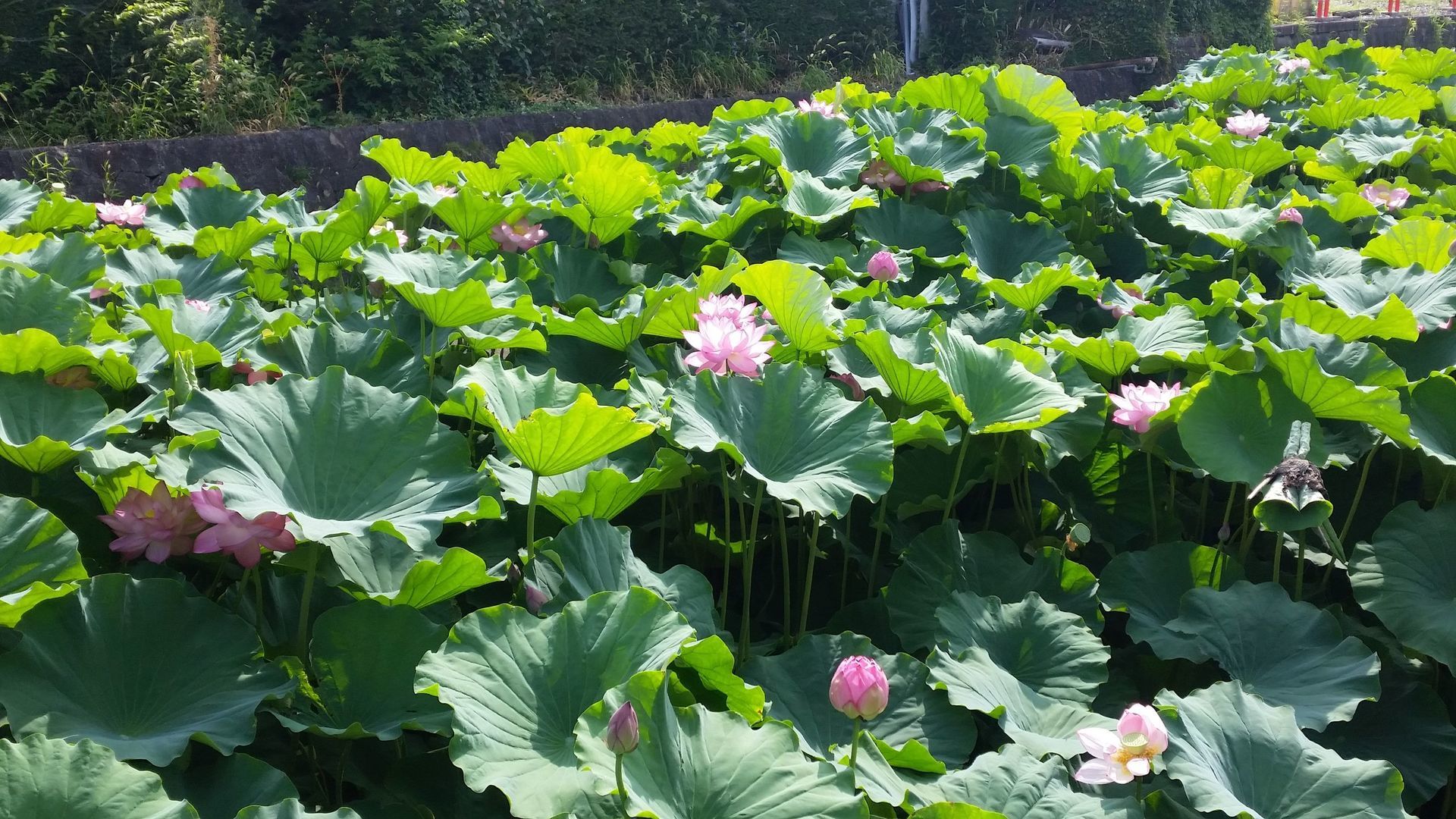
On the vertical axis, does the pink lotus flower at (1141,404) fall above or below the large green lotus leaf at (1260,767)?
above

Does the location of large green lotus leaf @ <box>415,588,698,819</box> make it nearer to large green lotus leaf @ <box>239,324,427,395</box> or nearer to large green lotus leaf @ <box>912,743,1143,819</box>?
large green lotus leaf @ <box>912,743,1143,819</box>

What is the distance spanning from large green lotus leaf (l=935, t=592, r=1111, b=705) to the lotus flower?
0.89ft

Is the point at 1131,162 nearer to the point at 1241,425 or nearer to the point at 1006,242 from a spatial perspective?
the point at 1006,242

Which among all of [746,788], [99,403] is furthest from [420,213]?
[746,788]

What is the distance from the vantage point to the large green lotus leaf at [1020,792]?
0.93 m

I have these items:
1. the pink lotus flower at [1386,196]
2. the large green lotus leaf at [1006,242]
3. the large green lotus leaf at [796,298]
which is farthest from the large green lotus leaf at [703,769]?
the pink lotus flower at [1386,196]

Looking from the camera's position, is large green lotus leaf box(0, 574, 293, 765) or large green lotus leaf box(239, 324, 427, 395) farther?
large green lotus leaf box(239, 324, 427, 395)

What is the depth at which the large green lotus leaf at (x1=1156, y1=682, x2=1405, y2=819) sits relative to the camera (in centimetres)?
Answer: 97

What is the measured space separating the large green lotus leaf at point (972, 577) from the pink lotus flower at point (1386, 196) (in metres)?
1.59

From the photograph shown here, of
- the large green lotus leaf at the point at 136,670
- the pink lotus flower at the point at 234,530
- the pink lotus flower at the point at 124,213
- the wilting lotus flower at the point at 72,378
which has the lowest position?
the large green lotus leaf at the point at 136,670

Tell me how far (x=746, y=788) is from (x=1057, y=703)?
50 cm

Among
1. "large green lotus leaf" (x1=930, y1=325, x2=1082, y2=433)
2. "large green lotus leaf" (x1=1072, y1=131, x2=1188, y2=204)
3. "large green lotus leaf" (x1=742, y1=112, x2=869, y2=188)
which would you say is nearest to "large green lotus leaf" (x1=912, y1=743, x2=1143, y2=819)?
"large green lotus leaf" (x1=930, y1=325, x2=1082, y2=433)

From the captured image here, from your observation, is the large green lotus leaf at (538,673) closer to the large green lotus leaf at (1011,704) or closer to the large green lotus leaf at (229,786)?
the large green lotus leaf at (229,786)

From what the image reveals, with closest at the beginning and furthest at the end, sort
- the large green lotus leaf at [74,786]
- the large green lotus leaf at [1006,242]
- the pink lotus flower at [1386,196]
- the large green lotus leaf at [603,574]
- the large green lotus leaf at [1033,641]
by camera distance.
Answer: the large green lotus leaf at [74,786]
the large green lotus leaf at [603,574]
the large green lotus leaf at [1033,641]
the large green lotus leaf at [1006,242]
the pink lotus flower at [1386,196]
